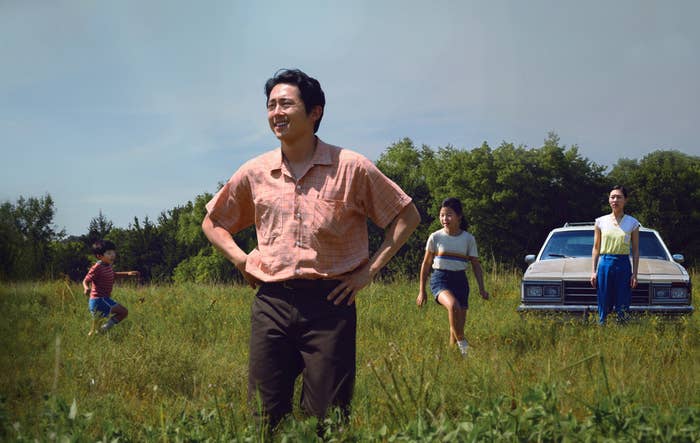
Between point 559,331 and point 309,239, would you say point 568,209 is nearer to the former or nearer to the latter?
point 559,331

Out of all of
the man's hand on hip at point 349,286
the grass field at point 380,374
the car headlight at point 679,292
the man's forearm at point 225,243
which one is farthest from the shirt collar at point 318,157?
the car headlight at point 679,292

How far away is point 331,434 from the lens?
8.37 feet

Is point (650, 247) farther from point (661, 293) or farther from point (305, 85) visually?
point (305, 85)

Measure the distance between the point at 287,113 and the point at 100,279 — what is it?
6677mm

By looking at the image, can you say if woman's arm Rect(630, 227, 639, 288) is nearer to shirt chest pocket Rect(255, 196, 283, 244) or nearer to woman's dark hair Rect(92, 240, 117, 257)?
shirt chest pocket Rect(255, 196, 283, 244)

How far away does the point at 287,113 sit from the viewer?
123 inches

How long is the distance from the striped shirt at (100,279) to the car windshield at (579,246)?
6093mm

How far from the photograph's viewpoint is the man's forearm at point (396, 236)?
3.16 meters

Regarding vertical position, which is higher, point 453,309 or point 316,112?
point 316,112

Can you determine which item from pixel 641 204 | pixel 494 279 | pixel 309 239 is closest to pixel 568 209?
pixel 641 204

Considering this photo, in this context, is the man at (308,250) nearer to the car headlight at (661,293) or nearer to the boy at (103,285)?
the boy at (103,285)

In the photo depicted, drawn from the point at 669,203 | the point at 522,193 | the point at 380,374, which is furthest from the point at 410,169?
the point at 380,374

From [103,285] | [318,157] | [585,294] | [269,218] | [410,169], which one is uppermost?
[410,169]

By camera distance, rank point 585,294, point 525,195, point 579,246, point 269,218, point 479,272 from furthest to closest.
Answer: point 525,195, point 579,246, point 585,294, point 479,272, point 269,218
